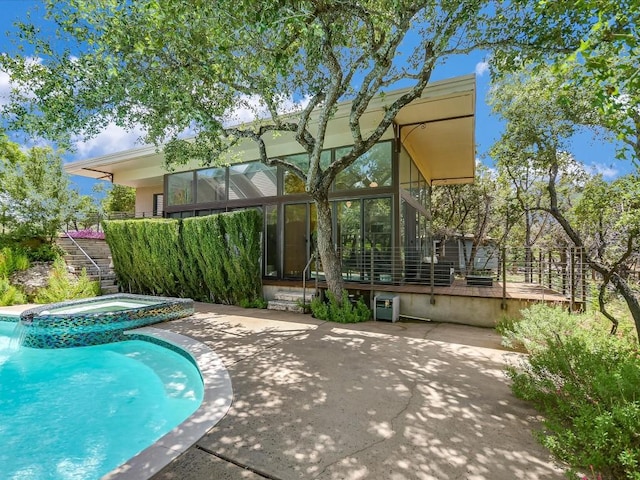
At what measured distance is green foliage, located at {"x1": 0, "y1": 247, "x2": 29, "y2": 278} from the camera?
10.2 meters

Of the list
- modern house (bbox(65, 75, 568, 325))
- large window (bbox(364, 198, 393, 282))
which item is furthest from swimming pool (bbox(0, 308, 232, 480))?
large window (bbox(364, 198, 393, 282))

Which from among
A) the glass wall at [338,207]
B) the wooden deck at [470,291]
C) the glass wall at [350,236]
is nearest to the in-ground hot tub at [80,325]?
the wooden deck at [470,291]

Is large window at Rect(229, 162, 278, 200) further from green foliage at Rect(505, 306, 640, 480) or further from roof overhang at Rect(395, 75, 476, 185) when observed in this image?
green foliage at Rect(505, 306, 640, 480)

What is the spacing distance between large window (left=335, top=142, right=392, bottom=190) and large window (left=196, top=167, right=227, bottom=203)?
14.7 ft

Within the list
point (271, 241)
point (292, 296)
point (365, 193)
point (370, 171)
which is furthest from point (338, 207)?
point (292, 296)

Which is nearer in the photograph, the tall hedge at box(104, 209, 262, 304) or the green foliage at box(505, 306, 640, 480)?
the green foliage at box(505, 306, 640, 480)

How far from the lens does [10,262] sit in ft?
34.1

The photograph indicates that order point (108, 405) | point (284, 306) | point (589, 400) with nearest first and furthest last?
point (589, 400) < point (108, 405) < point (284, 306)

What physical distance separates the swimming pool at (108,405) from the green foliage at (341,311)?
2.98 m

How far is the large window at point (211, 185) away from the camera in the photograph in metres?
11.5

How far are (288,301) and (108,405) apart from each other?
502 cm

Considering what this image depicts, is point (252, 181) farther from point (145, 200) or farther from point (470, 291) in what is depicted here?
point (145, 200)

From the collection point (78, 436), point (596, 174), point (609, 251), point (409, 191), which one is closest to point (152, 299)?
point (78, 436)

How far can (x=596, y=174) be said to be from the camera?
12469mm
